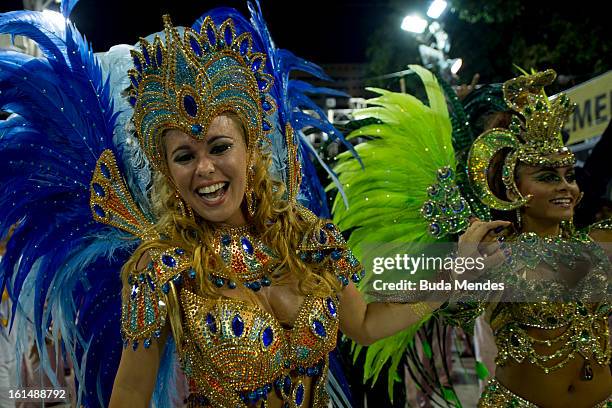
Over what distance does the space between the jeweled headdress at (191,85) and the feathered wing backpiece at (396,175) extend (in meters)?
0.83

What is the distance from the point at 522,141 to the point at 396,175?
0.48m

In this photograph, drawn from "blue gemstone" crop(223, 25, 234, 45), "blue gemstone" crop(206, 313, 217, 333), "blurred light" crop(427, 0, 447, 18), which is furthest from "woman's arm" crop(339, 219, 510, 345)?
"blurred light" crop(427, 0, 447, 18)

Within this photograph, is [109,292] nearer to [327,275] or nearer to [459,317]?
[327,275]

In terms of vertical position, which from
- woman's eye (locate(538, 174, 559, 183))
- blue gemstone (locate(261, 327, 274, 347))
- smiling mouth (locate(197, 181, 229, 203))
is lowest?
blue gemstone (locate(261, 327, 274, 347))

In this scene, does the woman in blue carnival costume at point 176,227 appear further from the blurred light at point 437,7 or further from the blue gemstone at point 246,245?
the blurred light at point 437,7

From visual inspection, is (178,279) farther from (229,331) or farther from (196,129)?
(196,129)

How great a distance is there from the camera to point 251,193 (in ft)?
5.97

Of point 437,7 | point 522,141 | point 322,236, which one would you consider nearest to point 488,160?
point 522,141

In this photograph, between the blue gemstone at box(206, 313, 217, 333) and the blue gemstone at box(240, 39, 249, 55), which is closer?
the blue gemstone at box(206, 313, 217, 333)

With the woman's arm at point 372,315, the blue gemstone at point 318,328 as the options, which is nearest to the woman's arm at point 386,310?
the woman's arm at point 372,315

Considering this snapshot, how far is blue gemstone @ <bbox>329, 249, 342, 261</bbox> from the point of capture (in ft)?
6.18

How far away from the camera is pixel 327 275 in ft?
6.08

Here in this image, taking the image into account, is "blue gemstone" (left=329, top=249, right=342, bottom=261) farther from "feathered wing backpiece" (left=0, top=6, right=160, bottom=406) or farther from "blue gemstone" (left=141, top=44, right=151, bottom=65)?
"blue gemstone" (left=141, top=44, right=151, bottom=65)

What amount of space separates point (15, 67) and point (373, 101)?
1.30m
